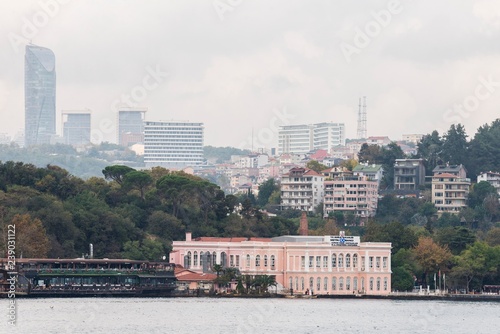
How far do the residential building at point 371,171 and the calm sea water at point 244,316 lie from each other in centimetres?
6780

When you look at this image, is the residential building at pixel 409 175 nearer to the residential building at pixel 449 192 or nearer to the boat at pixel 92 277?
the residential building at pixel 449 192

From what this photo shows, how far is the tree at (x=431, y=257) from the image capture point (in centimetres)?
10094

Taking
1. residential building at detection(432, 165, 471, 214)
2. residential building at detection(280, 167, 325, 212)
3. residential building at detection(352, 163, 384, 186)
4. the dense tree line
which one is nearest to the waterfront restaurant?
the dense tree line

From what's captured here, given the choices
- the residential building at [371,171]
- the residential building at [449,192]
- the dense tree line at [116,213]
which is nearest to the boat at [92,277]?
the dense tree line at [116,213]

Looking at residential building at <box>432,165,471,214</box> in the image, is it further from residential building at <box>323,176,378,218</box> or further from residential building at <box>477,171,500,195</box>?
residential building at <box>323,176,378,218</box>

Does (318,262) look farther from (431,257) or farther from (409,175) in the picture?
(409,175)

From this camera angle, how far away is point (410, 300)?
3718 inches

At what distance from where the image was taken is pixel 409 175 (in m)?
159

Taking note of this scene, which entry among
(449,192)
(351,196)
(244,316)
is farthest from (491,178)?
(244,316)

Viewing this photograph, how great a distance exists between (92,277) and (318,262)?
1532 cm

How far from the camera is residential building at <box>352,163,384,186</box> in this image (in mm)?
158712

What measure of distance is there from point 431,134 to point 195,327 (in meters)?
100

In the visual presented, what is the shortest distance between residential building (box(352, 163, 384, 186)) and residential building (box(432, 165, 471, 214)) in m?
8.55

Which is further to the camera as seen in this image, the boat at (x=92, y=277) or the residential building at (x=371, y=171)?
the residential building at (x=371, y=171)
